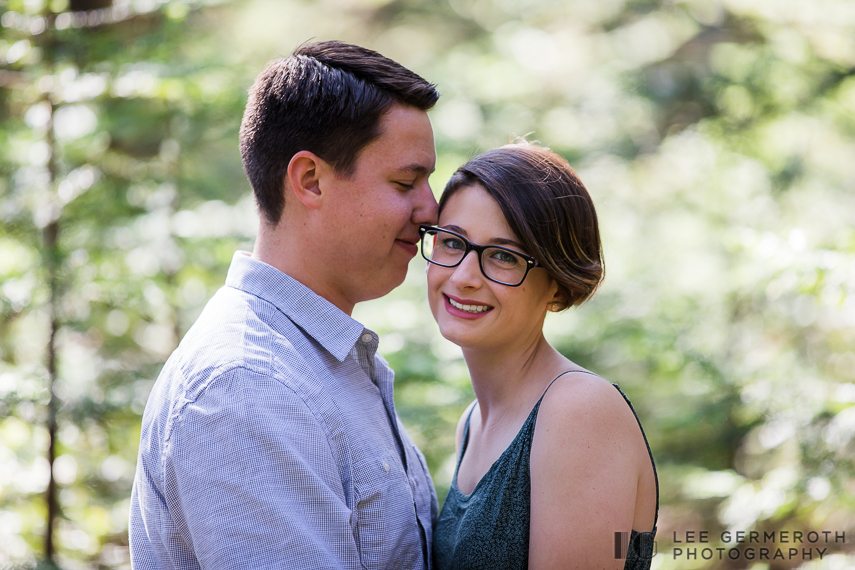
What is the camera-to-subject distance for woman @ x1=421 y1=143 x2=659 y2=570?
1.71 meters

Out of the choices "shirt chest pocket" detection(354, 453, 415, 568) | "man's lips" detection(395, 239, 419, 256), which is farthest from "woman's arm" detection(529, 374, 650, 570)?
"man's lips" detection(395, 239, 419, 256)

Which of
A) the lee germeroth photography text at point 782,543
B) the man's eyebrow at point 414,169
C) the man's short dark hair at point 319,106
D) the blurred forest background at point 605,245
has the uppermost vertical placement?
the man's short dark hair at point 319,106

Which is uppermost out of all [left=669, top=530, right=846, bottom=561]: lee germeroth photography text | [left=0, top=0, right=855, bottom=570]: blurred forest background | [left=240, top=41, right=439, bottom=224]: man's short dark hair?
[left=240, top=41, right=439, bottom=224]: man's short dark hair

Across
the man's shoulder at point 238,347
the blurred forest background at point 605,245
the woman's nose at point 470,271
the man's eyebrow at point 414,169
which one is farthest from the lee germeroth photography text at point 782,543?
the man's shoulder at point 238,347

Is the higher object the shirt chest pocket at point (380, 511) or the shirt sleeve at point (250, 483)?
the shirt sleeve at point (250, 483)

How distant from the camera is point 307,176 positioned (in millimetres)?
1881

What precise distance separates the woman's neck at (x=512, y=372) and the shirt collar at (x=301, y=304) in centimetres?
50

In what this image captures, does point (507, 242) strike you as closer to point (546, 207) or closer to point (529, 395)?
point (546, 207)

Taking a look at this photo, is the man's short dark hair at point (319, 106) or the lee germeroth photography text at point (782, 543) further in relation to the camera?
the lee germeroth photography text at point (782, 543)

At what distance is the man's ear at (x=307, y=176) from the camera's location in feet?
6.09

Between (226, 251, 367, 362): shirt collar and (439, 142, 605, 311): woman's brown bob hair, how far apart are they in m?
0.51

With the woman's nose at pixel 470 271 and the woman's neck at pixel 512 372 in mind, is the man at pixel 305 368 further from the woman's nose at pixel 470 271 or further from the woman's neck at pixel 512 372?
the woman's neck at pixel 512 372

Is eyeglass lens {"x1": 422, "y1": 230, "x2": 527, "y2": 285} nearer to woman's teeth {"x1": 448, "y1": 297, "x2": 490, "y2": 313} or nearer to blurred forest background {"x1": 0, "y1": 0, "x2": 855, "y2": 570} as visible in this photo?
woman's teeth {"x1": 448, "y1": 297, "x2": 490, "y2": 313}

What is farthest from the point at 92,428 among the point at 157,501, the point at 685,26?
the point at 685,26
